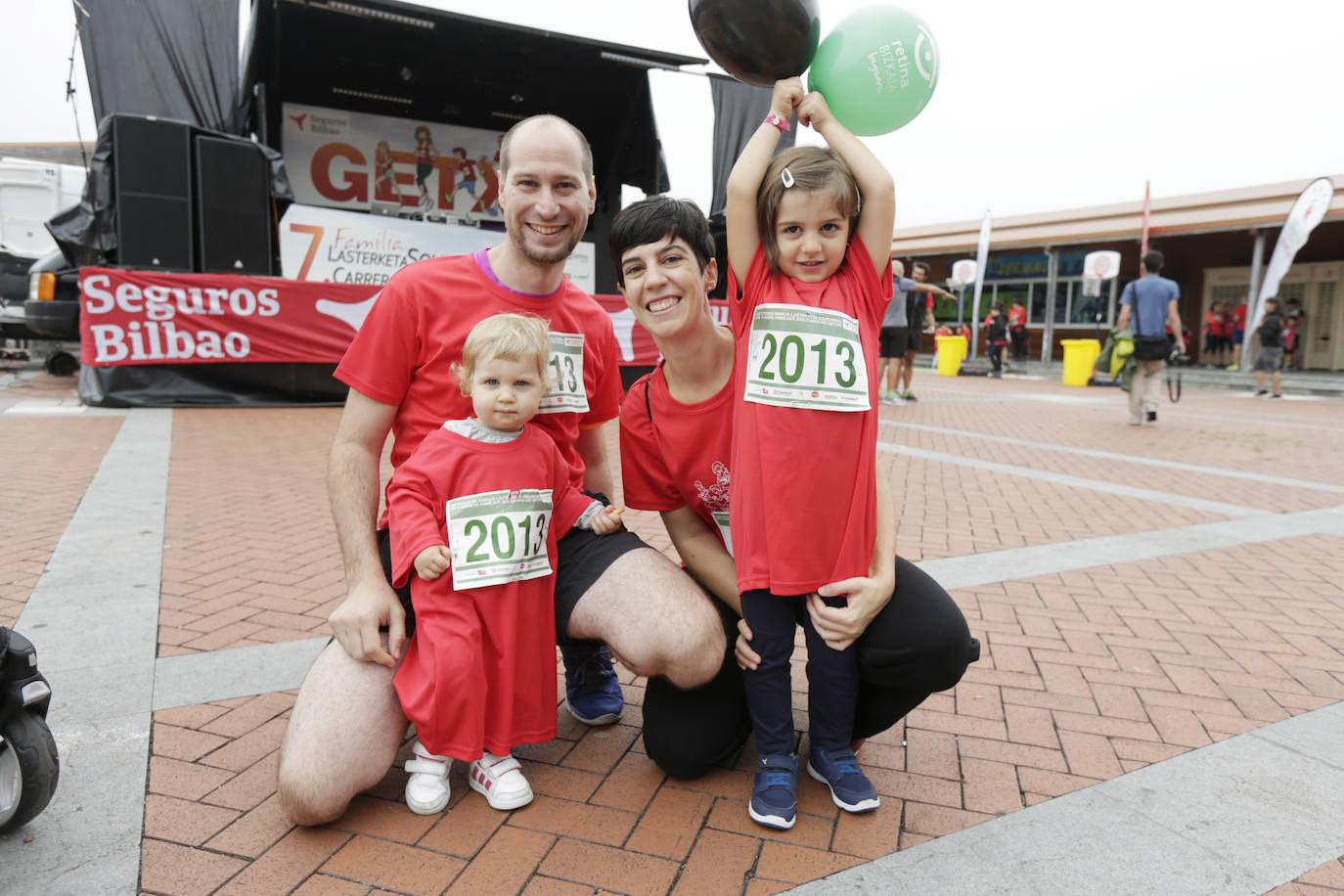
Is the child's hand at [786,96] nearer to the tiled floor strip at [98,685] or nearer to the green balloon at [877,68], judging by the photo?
the green balloon at [877,68]

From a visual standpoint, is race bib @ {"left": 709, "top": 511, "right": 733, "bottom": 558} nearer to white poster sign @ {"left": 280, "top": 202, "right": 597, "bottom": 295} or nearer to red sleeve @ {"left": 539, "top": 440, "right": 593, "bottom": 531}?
red sleeve @ {"left": 539, "top": 440, "right": 593, "bottom": 531}

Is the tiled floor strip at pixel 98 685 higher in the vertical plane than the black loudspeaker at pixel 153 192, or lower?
lower

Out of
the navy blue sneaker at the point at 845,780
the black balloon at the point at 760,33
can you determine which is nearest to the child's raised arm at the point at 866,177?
the black balloon at the point at 760,33

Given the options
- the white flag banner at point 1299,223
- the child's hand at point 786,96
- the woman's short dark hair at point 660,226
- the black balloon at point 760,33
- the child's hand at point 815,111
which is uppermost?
the white flag banner at point 1299,223

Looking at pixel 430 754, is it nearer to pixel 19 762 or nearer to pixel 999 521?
pixel 19 762

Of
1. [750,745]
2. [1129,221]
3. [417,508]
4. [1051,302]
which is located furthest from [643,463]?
[1051,302]

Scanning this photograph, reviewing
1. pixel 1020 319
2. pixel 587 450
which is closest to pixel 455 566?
pixel 587 450

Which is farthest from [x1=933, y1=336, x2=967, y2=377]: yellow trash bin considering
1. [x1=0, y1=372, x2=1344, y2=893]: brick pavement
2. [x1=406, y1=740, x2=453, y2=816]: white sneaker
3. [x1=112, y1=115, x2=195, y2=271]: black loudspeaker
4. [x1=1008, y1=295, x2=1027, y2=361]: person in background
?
[x1=406, y1=740, x2=453, y2=816]: white sneaker

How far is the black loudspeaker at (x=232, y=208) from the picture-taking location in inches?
348

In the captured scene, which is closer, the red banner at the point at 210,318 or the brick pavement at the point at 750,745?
the brick pavement at the point at 750,745

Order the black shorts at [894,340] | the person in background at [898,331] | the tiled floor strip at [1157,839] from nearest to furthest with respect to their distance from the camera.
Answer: the tiled floor strip at [1157,839], the person in background at [898,331], the black shorts at [894,340]

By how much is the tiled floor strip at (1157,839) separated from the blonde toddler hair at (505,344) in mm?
1338

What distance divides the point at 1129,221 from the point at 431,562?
2254 centimetres

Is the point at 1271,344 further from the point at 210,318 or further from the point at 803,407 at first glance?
the point at 210,318
